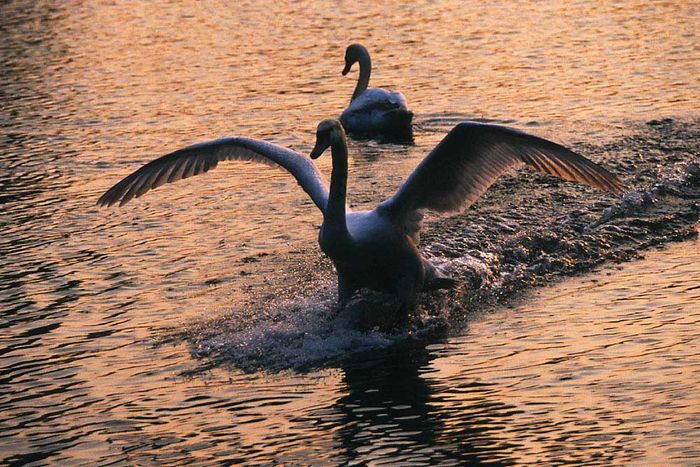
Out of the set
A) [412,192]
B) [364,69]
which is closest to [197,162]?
[412,192]

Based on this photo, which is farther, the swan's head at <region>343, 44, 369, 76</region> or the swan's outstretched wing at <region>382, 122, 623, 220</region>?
the swan's head at <region>343, 44, 369, 76</region>

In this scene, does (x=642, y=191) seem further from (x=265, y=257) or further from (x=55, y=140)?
(x=55, y=140)

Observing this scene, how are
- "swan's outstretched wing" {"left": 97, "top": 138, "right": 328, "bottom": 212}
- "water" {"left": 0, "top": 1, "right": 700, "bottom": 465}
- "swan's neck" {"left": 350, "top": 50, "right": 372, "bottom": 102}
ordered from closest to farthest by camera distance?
"water" {"left": 0, "top": 1, "right": 700, "bottom": 465}, "swan's outstretched wing" {"left": 97, "top": 138, "right": 328, "bottom": 212}, "swan's neck" {"left": 350, "top": 50, "right": 372, "bottom": 102}

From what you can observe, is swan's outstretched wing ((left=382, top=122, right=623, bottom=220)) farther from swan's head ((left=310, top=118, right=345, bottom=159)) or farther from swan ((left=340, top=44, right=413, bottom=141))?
swan ((left=340, top=44, right=413, bottom=141))

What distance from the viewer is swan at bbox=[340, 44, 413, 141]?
1731 cm

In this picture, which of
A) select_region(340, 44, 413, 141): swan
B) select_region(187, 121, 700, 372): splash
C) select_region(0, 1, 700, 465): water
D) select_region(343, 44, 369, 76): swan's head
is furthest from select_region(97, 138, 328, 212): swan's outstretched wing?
select_region(343, 44, 369, 76): swan's head

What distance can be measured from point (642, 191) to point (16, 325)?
6644 millimetres

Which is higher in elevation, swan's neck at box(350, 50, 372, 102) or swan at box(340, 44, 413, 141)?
swan's neck at box(350, 50, 372, 102)

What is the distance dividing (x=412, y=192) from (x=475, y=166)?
537 millimetres

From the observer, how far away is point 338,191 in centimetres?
1002

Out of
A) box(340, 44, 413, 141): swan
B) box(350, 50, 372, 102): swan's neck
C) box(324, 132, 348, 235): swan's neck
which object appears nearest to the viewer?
box(324, 132, 348, 235): swan's neck

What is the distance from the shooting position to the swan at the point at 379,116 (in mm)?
17312

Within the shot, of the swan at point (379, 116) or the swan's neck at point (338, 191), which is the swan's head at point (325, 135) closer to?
the swan's neck at point (338, 191)

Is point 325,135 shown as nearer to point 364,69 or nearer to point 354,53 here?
point 364,69
